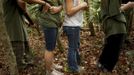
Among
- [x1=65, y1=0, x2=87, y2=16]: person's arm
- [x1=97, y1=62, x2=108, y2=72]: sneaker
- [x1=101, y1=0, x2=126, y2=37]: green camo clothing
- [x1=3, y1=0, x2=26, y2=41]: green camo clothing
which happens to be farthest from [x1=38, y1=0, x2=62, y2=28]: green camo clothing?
[x1=97, y1=62, x2=108, y2=72]: sneaker

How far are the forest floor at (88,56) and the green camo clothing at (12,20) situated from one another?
2.75 feet

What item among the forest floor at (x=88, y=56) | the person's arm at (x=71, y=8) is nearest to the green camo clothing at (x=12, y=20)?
the forest floor at (x=88, y=56)

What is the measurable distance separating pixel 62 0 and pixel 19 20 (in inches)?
38.5

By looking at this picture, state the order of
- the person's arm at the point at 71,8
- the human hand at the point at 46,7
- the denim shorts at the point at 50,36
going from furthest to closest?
1. the person's arm at the point at 71,8
2. the denim shorts at the point at 50,36
3. the human hand at the point at 46,7

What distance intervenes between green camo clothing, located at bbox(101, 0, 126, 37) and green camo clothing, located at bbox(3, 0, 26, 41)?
174 centimetres

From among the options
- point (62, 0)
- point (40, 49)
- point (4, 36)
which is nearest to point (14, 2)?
point (62, 0)

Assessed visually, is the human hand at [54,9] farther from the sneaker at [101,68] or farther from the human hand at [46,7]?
the sneaker at [101,68]

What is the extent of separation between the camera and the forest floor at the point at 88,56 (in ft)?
21.9

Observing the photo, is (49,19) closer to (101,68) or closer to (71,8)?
(71,8)

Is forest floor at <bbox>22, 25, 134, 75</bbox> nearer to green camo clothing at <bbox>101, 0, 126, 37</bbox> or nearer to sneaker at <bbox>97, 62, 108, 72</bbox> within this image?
sneaker at <bbox>97, 62, 108, 72</bbox>

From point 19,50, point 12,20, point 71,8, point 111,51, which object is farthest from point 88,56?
point 12,20

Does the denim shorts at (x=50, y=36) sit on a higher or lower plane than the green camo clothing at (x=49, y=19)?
lower

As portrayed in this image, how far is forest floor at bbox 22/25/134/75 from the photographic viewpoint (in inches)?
262

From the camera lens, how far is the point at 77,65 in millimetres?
6461
